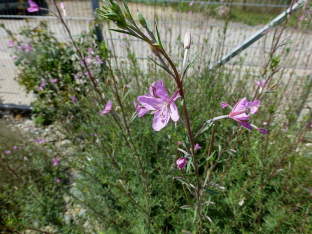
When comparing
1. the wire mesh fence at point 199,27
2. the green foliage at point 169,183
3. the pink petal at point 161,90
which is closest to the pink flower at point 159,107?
the pink petal at point 161,90

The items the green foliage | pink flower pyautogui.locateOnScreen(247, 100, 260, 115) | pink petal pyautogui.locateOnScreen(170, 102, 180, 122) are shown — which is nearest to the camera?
pink petal pyautogui.locateOnScreen(170, 102, 180, 122)

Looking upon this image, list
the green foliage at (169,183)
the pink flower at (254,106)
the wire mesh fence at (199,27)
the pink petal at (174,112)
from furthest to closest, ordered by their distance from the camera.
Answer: the wire mesh fence at (199,27) → the green foliage at (169,183) → the pink flower at (254,106) → the pink petal at (174,112)

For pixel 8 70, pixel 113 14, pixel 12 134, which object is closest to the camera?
pixel 113 14

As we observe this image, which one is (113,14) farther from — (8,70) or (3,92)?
(8,70)

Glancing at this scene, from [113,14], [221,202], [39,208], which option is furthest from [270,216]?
[39,208]

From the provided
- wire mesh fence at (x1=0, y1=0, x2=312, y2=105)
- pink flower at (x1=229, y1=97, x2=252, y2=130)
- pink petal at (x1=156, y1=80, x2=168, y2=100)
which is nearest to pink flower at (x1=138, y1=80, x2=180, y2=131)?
pink petal at (x1=156, y1=80, x2=168, y2=100)

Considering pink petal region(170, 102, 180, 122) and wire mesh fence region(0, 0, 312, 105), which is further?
wire mesh fence region(0, 0, 312, 105)

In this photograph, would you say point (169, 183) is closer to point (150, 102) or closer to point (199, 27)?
point (150, 102)

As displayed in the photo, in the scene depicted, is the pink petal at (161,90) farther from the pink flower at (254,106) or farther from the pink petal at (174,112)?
the pink flower at (254,106)

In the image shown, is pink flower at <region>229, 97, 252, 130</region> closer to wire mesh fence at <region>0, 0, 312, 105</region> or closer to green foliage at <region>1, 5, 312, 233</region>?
green foliage at <region>1, 5, 312, 233</region>

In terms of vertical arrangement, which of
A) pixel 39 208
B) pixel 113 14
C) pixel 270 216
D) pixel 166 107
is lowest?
pixel 39 208

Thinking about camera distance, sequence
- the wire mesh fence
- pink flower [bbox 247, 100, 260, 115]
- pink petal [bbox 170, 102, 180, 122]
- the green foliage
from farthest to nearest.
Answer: the wire mesh fence
the green foliage
pink flower [bbox 247, 100, 260, 115]
pink petal [bbox 170, 102, 180, 122]
